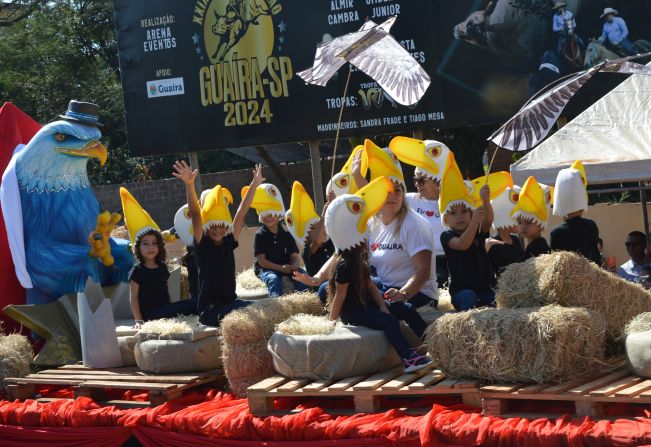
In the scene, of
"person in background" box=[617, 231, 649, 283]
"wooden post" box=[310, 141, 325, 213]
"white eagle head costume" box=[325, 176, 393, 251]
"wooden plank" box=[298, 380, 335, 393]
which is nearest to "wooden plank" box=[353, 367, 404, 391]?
"wooden plank" box=[298, 380, 335, 393]

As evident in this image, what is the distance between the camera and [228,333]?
6375 millimetres

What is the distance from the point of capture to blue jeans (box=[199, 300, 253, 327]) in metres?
6.95

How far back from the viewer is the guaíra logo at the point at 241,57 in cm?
1266

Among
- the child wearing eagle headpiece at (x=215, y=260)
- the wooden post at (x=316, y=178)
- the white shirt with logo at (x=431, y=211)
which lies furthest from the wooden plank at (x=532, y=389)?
the wooden post at (x=316, y=178)

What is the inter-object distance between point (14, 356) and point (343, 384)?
10.7 ft

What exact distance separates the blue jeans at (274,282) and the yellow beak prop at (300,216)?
352 mm

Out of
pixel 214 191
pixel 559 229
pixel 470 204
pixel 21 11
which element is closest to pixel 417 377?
pixel 470 204

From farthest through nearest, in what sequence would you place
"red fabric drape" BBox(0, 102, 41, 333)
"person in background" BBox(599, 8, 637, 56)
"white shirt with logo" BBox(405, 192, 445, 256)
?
"person in background" BBox(599, 8, 637, 56), "red fabric drape" BBox(0, 102, 41, 333), "white shirt with logo" BBox(405, 192, 445, 256)

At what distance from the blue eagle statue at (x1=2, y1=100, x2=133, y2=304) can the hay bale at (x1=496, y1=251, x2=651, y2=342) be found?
13.3 feet

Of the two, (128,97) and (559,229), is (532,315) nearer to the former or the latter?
(559,229)

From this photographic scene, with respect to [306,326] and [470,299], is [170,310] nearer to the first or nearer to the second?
[306,326]

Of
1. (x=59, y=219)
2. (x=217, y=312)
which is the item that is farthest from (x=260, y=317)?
(x=59, y=219)

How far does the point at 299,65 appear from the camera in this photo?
12.6m

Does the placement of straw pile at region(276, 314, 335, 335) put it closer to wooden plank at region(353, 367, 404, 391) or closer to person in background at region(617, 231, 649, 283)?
wooden plank at region(353, 367, 404, 391)
